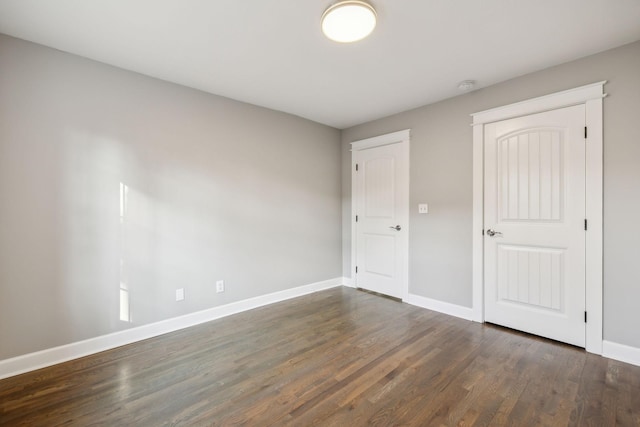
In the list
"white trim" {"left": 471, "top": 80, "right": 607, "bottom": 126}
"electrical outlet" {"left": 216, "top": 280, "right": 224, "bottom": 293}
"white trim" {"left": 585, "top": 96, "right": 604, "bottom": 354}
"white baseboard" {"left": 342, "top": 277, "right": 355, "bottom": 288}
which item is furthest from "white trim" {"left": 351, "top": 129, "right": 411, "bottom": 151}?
"electrical outlet" {"left": 216, "top": 280, "right": 224, "bottom": 293}

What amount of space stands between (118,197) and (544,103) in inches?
157

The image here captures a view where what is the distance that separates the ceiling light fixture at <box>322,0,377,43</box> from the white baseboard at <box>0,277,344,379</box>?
2.88 meters

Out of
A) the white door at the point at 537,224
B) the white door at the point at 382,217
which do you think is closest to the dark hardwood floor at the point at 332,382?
the white door at the point at 537,224

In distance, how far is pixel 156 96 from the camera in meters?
2.73

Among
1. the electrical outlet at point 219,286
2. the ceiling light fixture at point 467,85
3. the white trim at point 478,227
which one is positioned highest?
the ceiling light fixture at point 467,85

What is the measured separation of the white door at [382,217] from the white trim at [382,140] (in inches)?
2.2

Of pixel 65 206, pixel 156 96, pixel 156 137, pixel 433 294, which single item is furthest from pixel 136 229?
pixel 433 294

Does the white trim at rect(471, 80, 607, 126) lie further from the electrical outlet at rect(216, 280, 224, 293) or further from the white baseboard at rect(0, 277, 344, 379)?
the electrical outlet at rect(216, 280, 224, 293)

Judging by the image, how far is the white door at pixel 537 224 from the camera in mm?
2424

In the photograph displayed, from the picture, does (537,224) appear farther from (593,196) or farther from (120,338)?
(120,338)

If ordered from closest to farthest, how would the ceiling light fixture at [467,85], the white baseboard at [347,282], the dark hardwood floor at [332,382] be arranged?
the dark hardwood floor at [332,382] < the ceiling light fixture at [467,85] < the white baseboard at [347,282]

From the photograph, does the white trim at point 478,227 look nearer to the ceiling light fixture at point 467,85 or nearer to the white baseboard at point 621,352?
the ceiling light fixture at point 467,85

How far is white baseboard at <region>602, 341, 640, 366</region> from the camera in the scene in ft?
7.04

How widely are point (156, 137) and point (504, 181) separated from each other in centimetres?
349
